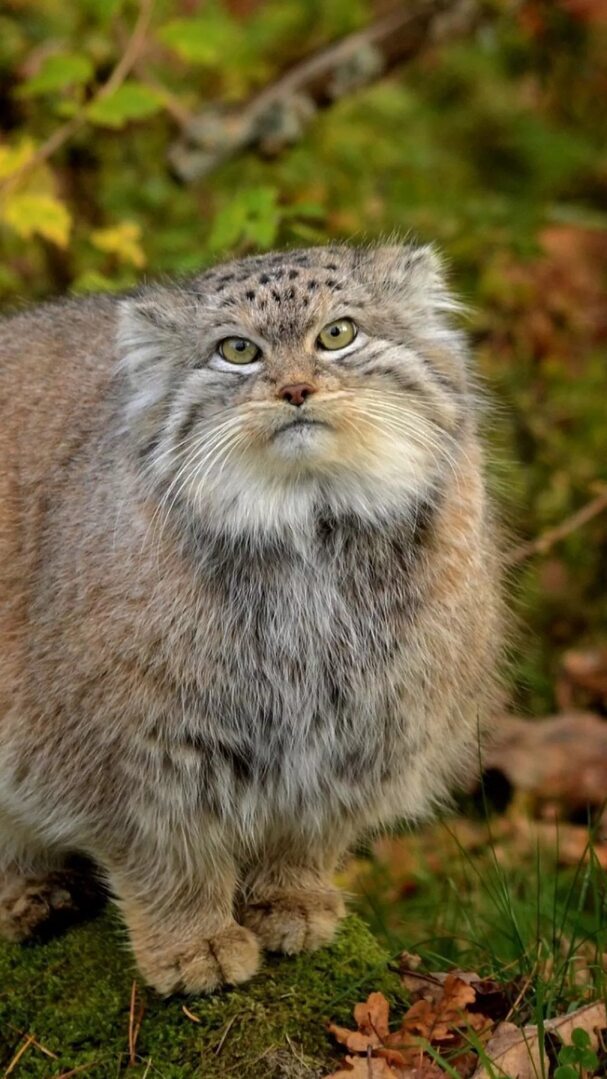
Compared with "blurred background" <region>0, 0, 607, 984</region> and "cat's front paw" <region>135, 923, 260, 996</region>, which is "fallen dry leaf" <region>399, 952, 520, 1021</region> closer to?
"cat's front paw" <region>135, 923, 260, 996</region>

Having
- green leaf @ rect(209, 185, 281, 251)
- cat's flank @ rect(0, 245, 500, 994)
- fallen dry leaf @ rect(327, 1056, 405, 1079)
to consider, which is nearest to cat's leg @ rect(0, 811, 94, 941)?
cat's flank @ rect(0, 245, 500, 994)

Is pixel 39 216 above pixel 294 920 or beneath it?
above

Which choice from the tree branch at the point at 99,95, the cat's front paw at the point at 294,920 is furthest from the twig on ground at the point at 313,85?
the cat's front paw at the point at 294,920

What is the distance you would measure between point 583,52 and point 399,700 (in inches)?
231

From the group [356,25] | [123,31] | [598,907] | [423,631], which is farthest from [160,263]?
[598,907]

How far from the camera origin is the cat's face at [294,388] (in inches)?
133

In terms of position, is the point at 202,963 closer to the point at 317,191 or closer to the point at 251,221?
the point at 251,221

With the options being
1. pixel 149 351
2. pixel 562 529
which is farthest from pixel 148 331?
pixel 562 529

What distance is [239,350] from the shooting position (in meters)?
3.51

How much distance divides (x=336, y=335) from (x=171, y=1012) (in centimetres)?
172

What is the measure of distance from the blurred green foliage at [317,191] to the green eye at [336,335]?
6.71 ft

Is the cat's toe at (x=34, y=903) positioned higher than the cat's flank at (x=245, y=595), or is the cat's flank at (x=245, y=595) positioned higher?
the cat's flank at (x=245, y=595)

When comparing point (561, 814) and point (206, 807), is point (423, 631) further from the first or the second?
point (561, 814)

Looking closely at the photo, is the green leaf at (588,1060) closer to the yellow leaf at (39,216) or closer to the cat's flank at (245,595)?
the cat's flank at (245,595)
